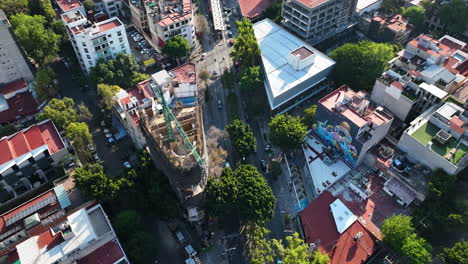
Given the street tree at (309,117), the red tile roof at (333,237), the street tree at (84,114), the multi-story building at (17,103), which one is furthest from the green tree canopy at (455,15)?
the multi-story building at (17,103)

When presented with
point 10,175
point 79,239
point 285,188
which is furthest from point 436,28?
point 10,175

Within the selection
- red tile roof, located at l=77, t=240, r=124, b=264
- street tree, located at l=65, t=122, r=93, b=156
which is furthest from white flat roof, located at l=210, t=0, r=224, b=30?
red tile roof, located at l=77, t=240, r=124, b=264

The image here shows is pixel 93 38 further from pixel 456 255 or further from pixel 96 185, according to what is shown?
pixel 456 255

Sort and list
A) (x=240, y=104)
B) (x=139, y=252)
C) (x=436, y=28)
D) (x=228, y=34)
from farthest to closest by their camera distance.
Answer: (x=228, y=34), (x=436, y=28), (x=240, y=104), (x=139, y=252)

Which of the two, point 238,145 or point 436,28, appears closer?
point 238,145

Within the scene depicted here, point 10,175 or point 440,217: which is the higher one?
point 10,175

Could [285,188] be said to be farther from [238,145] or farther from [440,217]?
[440,217]
